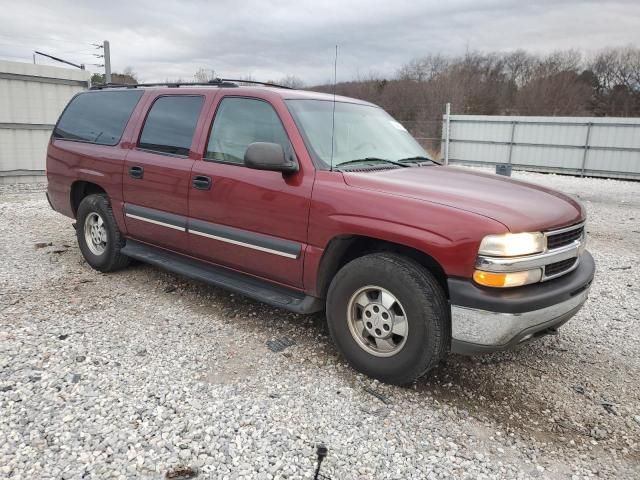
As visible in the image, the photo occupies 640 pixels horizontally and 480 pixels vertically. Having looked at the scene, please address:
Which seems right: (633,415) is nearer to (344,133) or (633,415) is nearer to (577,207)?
(577,207)

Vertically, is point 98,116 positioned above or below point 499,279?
above

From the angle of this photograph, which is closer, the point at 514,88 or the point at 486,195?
the point at 486,195

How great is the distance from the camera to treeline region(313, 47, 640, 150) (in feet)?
78.7

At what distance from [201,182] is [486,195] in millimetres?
2196

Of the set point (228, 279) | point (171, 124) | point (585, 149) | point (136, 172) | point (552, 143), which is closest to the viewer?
point (228, 279)

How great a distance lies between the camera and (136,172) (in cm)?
454

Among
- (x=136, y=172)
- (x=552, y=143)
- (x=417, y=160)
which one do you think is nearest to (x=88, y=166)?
(x=136, y=172)

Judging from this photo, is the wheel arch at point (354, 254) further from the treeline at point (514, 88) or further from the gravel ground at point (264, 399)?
the treeline at point (514, 88)

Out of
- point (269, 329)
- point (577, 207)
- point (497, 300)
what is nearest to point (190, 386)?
point (269, 329)

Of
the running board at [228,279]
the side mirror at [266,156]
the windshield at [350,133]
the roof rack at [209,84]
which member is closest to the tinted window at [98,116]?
the roof rack at [209,84]

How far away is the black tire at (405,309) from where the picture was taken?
2.90 meters

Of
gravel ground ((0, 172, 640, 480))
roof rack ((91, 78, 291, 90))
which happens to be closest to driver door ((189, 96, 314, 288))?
roof rack ((91, 78, 291, 90))

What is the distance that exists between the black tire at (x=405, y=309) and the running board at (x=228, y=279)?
1.07 feet

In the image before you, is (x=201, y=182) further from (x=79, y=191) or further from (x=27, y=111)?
(x=27, y=111)
